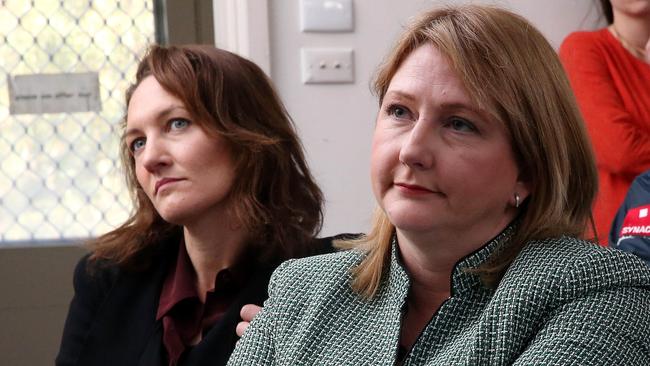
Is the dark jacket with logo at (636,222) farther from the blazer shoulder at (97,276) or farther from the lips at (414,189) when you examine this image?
the blazer shoulder at (97,276)

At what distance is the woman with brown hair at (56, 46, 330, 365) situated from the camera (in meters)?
2.16

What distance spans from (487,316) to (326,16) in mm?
2294

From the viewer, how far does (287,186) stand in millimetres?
2283

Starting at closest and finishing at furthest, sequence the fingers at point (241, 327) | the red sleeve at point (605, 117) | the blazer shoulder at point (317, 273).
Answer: the blazer shoulder at point (317, 273), the fingers at point (241, 327), the red sleeve at point (605, 117)

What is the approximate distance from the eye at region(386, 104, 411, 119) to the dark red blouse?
0.66m

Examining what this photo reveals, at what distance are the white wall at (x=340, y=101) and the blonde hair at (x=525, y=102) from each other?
204cm

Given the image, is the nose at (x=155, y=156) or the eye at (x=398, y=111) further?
the nose at (x=155, y=156)

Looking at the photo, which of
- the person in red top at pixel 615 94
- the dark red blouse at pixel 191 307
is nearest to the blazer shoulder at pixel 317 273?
the dark red blouse at pixel 191 307

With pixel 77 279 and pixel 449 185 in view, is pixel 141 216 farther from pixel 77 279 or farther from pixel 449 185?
pixel 449 185

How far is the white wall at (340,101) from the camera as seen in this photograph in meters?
3.69

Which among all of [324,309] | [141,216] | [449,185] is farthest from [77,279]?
[449,185]

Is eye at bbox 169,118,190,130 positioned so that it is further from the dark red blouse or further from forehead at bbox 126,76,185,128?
the dark red blouse

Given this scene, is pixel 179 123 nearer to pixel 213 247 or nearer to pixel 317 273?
pixel 213 247

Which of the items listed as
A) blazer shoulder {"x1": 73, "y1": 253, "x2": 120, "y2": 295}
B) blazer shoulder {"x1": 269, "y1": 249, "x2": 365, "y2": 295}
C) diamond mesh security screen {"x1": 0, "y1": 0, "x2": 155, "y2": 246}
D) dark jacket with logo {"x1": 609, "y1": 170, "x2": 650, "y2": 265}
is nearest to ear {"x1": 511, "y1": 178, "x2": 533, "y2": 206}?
blazer shoulder {"x1": 269, "y1": 249, "x2": 365, "y2": 295}
